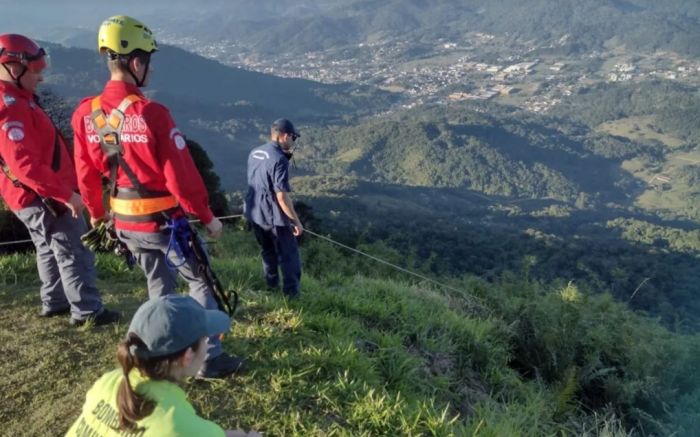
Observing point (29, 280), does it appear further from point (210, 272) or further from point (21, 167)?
point (210, 272)

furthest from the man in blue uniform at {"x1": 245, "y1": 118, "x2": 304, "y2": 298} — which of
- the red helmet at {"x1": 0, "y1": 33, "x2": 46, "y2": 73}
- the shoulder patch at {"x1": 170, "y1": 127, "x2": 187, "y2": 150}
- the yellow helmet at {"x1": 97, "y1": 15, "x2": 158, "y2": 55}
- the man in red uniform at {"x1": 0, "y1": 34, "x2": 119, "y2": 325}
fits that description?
the red helmet at {"x1": 0, "y1": 33, "x2": 46, "y2": 73}

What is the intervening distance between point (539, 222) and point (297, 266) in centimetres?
7563

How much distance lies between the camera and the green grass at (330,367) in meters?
3.40

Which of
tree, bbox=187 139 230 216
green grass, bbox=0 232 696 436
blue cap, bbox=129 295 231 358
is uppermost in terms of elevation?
blue cap, bbox=129 295 231 358

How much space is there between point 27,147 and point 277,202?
2.07m

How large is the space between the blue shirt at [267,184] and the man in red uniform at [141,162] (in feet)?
4.60

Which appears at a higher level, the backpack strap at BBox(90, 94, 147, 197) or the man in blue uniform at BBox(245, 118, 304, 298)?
→ the backpack strap at BBox(90, 94, 147, 197)

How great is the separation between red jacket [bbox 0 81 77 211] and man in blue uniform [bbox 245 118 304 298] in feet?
5.41

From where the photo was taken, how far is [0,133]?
3746mm

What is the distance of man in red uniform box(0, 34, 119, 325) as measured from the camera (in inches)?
149

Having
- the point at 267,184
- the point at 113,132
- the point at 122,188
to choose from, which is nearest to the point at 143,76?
the point at 113,132

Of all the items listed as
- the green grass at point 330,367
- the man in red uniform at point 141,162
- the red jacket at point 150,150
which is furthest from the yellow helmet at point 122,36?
the green grass at point 330,367

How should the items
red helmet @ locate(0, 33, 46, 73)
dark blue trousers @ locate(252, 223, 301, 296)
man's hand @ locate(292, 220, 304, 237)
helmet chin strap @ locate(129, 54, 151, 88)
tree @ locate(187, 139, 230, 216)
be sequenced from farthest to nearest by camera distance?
tree @ locate(187, 139, 230, 216) → dark blue trousers @ locate(252, 223, 301, 296) → man's hand @ locate(292, 220, 304, 237) → red helmet @ locate(0, 33, 46, 73) → helmet chin strap @ locate(129, 54, 151, 88)

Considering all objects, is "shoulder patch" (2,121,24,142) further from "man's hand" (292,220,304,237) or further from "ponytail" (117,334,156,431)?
"ponytail" (117,334,156,431)
